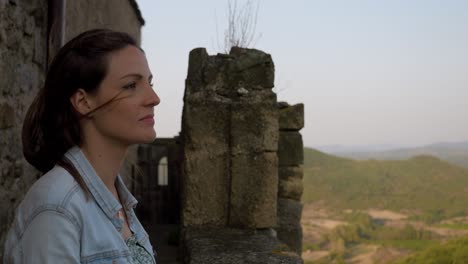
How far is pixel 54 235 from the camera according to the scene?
1.07 meters

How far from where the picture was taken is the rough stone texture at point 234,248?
102 inches

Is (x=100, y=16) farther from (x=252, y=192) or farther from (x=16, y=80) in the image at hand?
(x=16, y=80)

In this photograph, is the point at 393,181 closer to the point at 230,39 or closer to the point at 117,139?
the point at 230,39

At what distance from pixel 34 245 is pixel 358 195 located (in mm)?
12944

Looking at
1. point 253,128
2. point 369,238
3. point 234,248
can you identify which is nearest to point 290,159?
point 253,128

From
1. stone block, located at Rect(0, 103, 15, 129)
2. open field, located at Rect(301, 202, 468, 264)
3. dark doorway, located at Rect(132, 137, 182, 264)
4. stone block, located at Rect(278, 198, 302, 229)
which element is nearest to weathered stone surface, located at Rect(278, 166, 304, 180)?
stone block, located at Rect(278, 198, 302, 229)

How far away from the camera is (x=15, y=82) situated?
2365 millimetres

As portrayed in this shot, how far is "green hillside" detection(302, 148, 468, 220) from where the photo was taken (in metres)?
12.1

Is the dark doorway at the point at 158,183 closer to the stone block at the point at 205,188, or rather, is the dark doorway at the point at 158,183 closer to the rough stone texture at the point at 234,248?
the stone block at the point at 205,188

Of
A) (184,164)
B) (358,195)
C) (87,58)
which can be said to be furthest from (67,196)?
(358,195)

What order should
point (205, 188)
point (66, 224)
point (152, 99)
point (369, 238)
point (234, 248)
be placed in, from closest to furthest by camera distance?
point (66, 224) → point (152, 99) → point (234, 248) → point (205, 188) → point (369, 238)

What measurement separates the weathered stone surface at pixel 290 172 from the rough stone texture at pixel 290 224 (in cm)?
24

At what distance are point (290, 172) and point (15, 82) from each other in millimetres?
2794

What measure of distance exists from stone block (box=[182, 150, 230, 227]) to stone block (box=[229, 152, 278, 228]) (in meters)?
0.06
